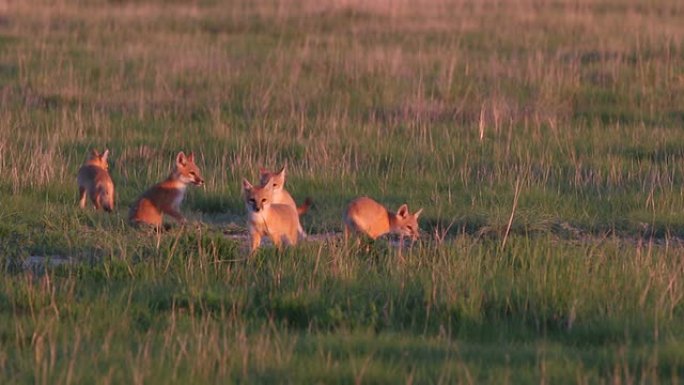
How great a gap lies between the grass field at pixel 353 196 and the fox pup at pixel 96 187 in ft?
1.00

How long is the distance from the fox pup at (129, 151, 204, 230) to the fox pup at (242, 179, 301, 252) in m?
0.79

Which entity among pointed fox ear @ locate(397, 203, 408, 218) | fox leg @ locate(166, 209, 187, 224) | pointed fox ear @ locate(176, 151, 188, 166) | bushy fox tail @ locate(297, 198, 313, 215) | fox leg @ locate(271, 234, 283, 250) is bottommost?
fox leg @ locate(166, 209, 187, 224)

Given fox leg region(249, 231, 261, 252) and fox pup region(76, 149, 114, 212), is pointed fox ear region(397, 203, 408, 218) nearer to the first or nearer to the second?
fox leg region(249, 231, 261, 252)

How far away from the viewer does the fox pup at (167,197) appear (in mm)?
10289

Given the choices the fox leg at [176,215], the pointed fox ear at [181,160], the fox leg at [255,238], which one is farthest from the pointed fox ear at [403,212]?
the pointed fox ear at [181,160]

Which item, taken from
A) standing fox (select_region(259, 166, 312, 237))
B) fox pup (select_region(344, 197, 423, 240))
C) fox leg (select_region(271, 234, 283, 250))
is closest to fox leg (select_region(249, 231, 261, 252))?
fox leg (select_region(271, 234, 283, 250))

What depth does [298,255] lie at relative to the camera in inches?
347

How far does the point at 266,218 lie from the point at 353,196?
6.50 feet

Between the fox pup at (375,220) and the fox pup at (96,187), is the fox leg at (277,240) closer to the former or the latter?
the fox pup at (375,220)

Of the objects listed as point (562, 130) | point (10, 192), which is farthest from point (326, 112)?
point (10, 192)

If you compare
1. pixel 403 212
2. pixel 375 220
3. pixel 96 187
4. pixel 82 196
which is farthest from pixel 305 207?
pixel 82 196

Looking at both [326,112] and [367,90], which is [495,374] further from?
[367,90]

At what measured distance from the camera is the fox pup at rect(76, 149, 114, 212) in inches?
419

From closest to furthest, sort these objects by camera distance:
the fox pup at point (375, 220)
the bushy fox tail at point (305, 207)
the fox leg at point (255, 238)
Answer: the fox leg at point (255, 238), the fox pup at point (375, 220), the bushy fox tail at point (305, 207)
